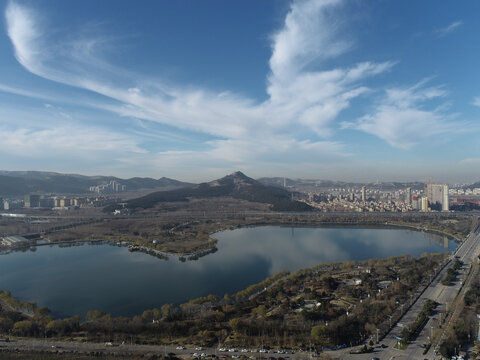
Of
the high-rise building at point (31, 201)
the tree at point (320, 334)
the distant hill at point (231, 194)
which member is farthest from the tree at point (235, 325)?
the high-rise building at point (31, 201)

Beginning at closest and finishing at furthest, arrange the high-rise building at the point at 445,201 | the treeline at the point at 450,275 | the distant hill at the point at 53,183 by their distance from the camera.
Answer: the treeline at the point at 450,275 < the high-rise building at the point at 445,201 < the distant hill at the point at 53,183

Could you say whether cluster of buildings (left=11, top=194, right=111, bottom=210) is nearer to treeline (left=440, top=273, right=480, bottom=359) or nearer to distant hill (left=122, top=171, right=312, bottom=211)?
distant hill (left=122, top=171, right=312, bottom=211)

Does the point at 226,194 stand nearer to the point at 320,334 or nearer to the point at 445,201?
the point at 445,201

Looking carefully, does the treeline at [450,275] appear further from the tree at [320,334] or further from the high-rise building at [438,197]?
the high-rise building at [438,197]

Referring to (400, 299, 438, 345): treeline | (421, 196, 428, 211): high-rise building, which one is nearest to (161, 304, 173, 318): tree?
(400, 299, 438, 345): treeline

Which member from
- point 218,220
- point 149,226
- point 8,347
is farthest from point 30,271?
point 218,220

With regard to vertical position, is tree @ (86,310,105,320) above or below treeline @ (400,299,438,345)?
below

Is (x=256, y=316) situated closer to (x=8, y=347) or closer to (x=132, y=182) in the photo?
(x=8, y=347)
